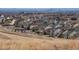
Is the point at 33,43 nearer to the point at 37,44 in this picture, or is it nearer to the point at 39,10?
the point at 37,44

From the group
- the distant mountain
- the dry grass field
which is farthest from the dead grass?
the distant mountain

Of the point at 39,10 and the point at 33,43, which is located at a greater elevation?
the point at 39,10

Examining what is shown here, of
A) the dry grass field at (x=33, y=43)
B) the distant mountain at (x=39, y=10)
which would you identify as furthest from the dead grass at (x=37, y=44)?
the distant mountain at (x=39, y=10)

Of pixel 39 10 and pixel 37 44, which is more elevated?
pixel 39 10

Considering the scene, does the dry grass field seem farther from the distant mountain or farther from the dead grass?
the distant mountain

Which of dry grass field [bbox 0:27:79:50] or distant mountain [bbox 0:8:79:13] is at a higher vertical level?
distant mountain [bbox 0:8:79:13]

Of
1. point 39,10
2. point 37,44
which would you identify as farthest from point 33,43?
point 39,10
